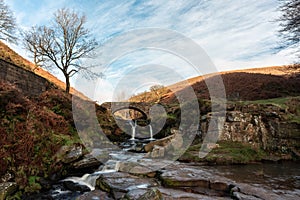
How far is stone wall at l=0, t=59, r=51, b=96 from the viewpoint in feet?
29.6

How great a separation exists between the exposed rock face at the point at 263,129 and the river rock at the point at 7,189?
28.7 feet

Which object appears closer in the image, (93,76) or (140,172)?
(140,172)

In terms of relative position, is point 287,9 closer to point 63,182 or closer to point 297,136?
point 297,136

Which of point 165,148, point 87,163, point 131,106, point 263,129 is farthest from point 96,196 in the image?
point 131,106

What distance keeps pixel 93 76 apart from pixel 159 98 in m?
13.9

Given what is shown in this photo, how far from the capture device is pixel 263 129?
31.7 ft

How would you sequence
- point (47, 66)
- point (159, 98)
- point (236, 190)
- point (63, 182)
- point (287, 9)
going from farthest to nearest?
1. point (159, 98)
2. point (47, 66)
3. point (287, 9)
4. point (63, 182)
5. point (236, 190)

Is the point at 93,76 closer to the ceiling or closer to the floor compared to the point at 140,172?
closer to the ceiling

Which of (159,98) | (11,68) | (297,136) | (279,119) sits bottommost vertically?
(297,136)

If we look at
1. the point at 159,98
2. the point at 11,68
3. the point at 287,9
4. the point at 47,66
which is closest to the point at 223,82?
the point at 159,98

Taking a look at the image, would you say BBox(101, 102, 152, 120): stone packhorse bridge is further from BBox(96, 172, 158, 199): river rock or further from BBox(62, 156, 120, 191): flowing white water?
BBox(96, 172, 158, 199): river rock

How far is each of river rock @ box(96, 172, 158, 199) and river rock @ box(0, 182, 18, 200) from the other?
6.47ft

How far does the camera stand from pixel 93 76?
20.5 metres

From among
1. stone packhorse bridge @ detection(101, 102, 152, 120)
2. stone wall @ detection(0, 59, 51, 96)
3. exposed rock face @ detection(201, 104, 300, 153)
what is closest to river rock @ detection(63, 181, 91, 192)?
stone wall @ detection(0, 59, 51, 96)
